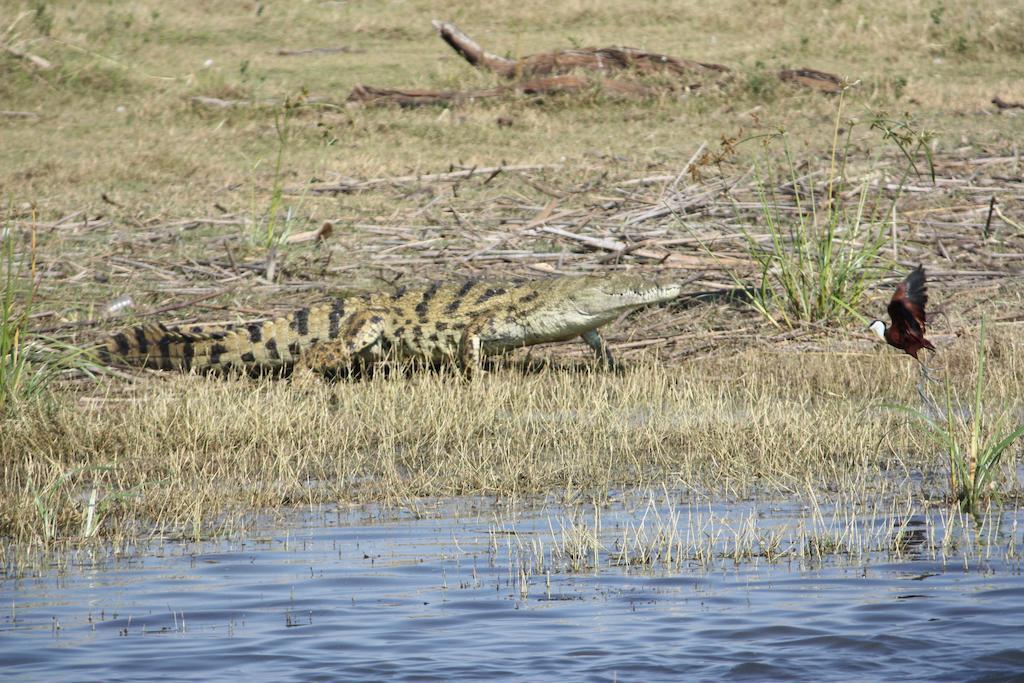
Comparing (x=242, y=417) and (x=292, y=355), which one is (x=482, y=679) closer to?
(x=242, y=417)

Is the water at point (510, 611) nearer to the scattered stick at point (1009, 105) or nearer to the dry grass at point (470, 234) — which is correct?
the dry grass at point (470, 234)

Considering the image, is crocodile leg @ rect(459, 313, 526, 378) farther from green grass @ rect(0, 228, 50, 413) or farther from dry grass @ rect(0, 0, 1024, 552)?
green grass @ rect(0, 228, 50, 413)

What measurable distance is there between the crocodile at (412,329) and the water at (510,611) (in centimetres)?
424

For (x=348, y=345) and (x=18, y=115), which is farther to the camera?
(x=18, y=115)

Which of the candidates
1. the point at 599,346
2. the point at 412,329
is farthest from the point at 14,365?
the point at 599,346

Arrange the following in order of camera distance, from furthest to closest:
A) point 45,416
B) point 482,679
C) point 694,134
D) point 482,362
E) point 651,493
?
point 694,134
point 482,362
point 45,416
point 651,493
point 482,679

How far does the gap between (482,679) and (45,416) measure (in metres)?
4.47

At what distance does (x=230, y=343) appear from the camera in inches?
416

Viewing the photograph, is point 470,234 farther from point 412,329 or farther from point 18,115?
point 18,115

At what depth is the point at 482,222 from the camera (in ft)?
46.0

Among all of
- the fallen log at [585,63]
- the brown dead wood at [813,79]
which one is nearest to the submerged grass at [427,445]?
the brown dead wood at [813,79]

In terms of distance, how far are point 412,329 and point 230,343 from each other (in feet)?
4.55

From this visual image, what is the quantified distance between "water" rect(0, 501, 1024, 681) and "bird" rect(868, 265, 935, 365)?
5.77 feet

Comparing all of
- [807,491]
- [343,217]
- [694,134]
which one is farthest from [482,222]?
[807,491]
